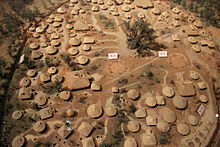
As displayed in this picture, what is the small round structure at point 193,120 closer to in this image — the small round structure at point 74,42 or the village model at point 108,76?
the village model at point 108,76

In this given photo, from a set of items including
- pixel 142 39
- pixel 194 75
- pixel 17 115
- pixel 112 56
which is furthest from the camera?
pixel 142 39

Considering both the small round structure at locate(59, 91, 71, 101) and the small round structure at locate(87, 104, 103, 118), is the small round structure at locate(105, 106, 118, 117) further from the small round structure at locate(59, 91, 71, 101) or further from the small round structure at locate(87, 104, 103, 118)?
the small round structure at locate(59, 91, 71, 101)

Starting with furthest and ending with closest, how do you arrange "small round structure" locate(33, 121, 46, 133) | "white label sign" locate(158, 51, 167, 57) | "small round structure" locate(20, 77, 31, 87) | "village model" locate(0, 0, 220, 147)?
"white label sign" locate(158, 51, 167, 57) < "small round structure" locate(20, 77, 31, 87) < "village model" locate(0, 0, 220, 147) < "small round structure" locate(33, 121, 46, 133)

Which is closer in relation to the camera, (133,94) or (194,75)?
(133,94)

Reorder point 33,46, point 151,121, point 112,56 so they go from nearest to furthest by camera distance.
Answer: point 151,121
point 112,56
point 33,46

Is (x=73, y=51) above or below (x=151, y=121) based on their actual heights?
above

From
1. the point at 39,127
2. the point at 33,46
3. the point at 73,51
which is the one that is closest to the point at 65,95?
the point at 39,127

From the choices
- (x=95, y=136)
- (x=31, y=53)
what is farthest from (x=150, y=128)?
(x=31, y=53)

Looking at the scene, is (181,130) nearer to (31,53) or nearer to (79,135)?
(79,135)

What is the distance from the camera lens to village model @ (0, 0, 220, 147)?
19094 millimetres

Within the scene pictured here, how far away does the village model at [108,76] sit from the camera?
19.1 meters

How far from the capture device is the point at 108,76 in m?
23.9

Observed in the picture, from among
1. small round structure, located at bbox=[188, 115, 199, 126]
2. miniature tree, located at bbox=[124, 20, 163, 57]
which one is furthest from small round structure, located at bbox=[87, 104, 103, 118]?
miniature tree, located at bbox=[124, 20, 163, 57]

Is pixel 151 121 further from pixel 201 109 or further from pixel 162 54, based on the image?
pixel 162 54
